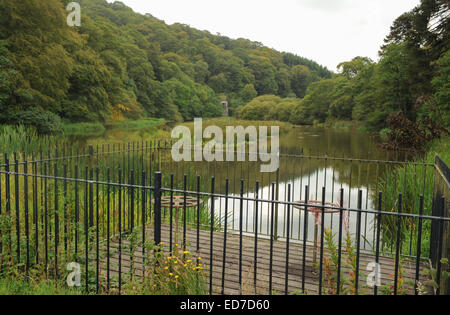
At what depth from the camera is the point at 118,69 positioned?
39250 millimetres

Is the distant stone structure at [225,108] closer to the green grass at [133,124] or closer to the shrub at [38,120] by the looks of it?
the green grass at [133,124]

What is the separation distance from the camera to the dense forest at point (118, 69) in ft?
74.7

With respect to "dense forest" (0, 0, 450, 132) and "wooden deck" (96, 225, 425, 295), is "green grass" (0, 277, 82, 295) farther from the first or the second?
"dense forest" (0, 0, 450, 132)

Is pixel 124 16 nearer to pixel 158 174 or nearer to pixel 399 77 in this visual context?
pixel 399 77

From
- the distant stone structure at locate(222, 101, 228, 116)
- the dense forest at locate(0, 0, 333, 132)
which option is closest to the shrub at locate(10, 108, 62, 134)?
the dense forest at locate(0, 0, 333, 132)

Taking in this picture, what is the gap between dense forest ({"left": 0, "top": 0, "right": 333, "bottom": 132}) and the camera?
2278 centimetres

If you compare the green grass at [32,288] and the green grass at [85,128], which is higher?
the green grass at [85,128]

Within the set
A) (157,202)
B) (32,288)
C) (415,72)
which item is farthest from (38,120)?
(415,72)

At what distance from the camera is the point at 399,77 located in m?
25.3

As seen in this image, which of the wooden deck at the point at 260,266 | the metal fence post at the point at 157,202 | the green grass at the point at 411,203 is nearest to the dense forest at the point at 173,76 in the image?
the green grass at the point at 411,203

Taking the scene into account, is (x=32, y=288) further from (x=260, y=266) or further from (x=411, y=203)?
(x=411, y=203)
